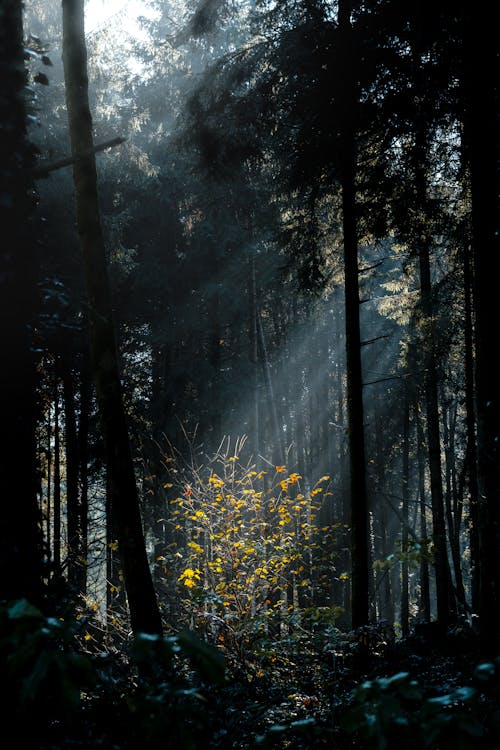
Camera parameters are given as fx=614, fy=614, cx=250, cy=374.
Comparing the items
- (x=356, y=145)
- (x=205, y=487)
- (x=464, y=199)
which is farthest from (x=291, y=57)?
(x=205, y=487)

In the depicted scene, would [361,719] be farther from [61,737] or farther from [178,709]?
[61,737]

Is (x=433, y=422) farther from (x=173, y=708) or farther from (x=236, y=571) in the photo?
(x=173, y=708)

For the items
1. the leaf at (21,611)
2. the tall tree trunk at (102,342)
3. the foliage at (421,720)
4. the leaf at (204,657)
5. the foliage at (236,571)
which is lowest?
the foliage at (236,571)

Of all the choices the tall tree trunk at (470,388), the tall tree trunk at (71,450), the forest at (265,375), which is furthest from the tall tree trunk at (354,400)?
the tall tree trunk at (71,450)

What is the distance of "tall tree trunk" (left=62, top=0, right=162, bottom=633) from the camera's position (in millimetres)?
5578

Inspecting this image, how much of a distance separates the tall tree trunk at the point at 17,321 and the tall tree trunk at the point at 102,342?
64 cm

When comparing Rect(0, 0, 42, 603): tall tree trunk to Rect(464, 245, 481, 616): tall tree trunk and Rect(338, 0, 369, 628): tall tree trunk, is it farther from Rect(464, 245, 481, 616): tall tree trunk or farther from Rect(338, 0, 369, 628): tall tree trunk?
Rect(464, 245, 481, 616): tall tree trunk

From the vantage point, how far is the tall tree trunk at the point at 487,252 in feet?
20.2

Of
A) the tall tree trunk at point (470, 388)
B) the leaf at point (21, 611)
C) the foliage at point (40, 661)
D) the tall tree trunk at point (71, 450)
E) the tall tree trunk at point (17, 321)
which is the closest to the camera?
the foliage at point (40, 661)

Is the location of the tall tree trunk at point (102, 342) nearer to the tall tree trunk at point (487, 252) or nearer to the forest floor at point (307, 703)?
the forest floor at point (307, 703)

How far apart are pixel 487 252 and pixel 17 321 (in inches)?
180

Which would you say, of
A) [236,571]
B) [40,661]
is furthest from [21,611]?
[236,571]

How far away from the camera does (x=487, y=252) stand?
6234mm

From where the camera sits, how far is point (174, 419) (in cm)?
1834
